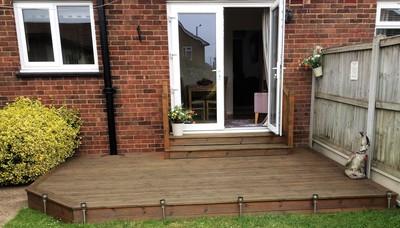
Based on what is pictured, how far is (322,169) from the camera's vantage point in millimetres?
3684

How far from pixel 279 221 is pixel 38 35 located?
14.4ft

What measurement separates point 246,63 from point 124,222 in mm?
6182

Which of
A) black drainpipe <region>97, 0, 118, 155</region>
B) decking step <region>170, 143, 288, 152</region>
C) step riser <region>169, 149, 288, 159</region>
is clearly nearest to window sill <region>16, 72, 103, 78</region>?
black drainpipe <region>97, 0, 118, 155</region>

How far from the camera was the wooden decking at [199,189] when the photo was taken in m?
2.87

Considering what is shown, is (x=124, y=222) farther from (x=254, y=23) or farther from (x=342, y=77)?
(x=254, y=23)

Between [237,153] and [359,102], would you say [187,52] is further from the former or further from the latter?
[359,102]

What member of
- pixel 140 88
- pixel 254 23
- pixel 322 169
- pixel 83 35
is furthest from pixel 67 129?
pixel 254 23

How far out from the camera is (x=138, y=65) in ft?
14.7

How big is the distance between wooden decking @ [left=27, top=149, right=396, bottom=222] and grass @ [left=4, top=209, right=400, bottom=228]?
0.07 m

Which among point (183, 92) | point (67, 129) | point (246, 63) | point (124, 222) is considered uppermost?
point (246, 63)

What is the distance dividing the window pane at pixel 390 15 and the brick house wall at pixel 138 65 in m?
0.25

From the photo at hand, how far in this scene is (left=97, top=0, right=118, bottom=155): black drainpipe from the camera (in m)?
4.26

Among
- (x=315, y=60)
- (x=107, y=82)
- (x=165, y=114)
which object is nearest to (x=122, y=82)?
(x=107, y=82)

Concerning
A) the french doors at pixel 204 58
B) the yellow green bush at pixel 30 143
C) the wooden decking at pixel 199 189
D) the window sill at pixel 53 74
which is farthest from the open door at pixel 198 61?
the yellow green bush at pixel 30 143
